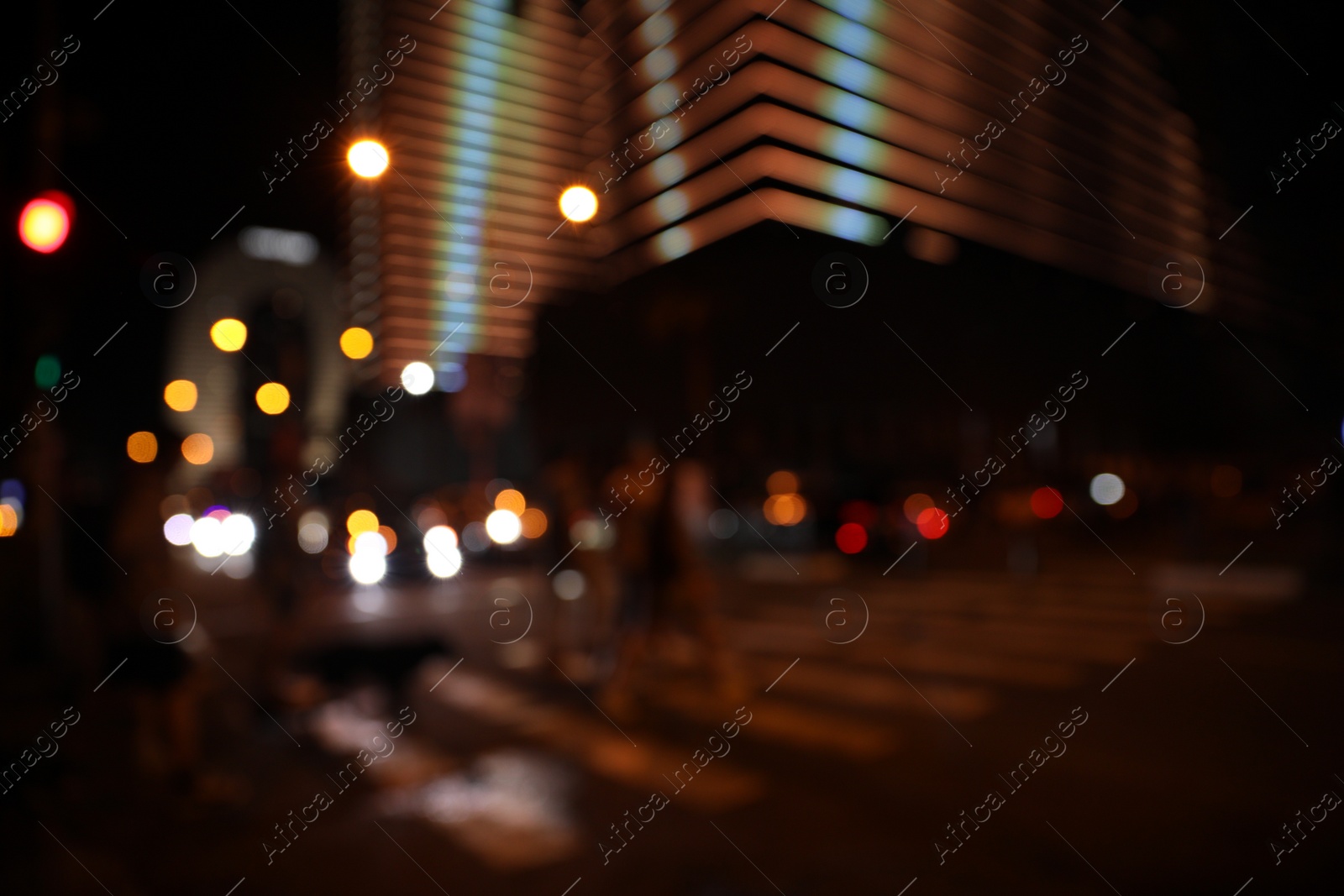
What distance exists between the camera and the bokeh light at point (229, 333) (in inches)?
313

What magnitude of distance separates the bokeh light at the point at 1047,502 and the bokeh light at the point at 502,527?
33.9ft

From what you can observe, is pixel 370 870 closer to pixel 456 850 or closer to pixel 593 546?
pixel 456 850

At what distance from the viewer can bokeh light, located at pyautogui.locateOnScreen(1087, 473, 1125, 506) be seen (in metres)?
16.8

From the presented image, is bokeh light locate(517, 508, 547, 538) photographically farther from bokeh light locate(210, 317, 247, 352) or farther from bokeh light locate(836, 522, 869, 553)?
bokeh light locate(210, 317, 247, 352)

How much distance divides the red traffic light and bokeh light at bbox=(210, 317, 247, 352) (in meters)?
4.08

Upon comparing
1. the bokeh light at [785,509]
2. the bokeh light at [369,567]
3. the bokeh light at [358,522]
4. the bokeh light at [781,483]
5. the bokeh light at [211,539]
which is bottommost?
the bokeh light at [785,509]

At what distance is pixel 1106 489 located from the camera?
17.0 metres

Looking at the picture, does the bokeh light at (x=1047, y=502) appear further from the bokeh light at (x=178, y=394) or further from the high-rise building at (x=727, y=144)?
the bokeh light at (x=178, y=394)

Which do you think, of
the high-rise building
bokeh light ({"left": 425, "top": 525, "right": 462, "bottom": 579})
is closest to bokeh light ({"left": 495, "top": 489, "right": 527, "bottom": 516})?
bokeh light ({"left": 425, "top": 525, "right": 462, "bottom": 579})

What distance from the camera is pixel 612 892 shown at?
307 cm

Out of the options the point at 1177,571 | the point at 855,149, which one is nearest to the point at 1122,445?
the point at 1177,571

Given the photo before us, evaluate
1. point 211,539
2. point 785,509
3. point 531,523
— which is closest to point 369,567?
point 531,523

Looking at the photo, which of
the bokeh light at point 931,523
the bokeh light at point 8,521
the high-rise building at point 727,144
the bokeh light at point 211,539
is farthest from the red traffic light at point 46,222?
the bokeh light at point 211,539

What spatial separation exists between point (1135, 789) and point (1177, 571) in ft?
26.5
